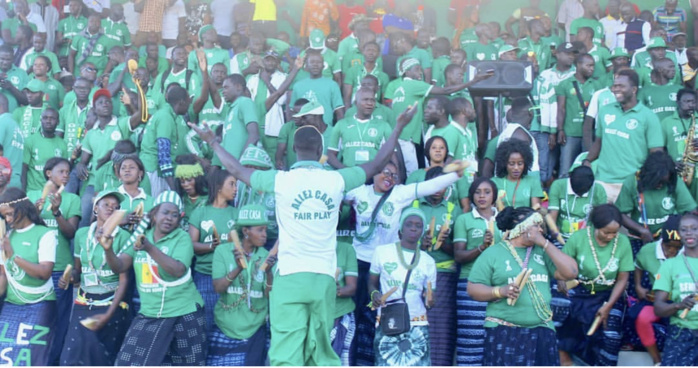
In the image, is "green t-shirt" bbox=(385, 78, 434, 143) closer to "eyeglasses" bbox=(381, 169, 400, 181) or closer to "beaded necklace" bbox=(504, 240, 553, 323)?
"eyeglasses" bbox=(381, 169, 400, 181)

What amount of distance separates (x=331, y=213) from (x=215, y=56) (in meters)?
7.23

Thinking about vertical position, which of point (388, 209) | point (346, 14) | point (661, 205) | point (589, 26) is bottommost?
point (388, 209)

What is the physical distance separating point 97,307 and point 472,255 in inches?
125

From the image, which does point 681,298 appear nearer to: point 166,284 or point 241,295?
point 241,295

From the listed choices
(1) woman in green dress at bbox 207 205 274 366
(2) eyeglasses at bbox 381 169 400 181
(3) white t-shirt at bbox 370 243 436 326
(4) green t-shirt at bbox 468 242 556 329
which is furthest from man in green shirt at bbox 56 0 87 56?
(4) green t-shirt at bbox 468 242 556 329

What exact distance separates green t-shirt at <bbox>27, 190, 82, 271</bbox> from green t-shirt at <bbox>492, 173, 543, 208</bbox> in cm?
399

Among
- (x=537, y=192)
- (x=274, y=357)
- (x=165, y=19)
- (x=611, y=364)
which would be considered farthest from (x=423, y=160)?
(x=165, y=19)

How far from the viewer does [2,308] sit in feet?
26.1

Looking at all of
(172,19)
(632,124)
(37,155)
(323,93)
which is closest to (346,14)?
(172,19)

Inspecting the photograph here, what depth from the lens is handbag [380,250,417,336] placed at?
7328 millimetres

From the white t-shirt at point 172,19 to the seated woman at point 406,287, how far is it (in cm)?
814

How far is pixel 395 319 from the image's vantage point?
735 centimetres

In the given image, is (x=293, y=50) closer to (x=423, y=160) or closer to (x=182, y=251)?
(x=423, y=160)

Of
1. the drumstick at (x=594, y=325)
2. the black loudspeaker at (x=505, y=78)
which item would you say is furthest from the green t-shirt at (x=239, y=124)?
the drumstick at (x=594, y=325)
